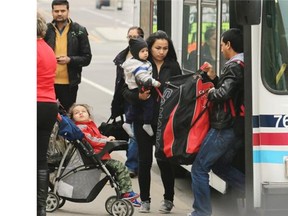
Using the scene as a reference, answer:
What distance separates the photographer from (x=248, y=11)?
6.74m

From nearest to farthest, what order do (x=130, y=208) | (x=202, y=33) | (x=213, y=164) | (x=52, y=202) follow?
(x=213, y=164) → (x=130, y=208) → (x=52, y=202) → (x=202, y=33)

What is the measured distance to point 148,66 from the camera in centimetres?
813

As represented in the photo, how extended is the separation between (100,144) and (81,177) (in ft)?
1.12

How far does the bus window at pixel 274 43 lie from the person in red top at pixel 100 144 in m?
A: 1.53

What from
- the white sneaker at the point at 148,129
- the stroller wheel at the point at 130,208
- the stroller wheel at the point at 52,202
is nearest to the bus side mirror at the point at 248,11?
the white sneaker at the point at 148,129

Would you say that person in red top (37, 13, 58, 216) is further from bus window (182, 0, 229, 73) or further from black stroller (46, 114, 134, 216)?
bus window (182, 0, 229, 73)

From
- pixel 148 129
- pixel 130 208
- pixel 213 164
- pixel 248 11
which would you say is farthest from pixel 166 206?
pixel 248 11

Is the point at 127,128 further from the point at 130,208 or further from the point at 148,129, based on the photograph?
the point at 130,208

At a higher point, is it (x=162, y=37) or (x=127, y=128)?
(x=162, y=37)

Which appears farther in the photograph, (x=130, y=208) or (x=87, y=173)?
(x=87, y=173)

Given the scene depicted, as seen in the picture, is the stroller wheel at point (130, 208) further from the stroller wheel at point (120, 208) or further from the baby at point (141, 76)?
the baby at point (141, 76)

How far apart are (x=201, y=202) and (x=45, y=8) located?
40.6 meters

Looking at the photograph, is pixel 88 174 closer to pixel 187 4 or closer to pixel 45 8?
pixel 187 4

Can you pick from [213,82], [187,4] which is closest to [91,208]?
[213,82]
